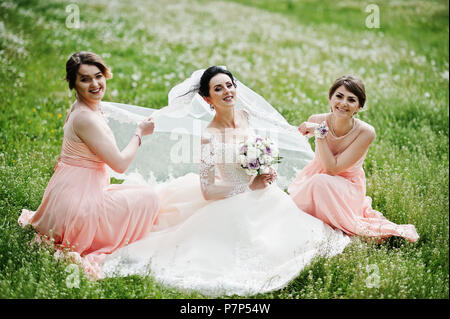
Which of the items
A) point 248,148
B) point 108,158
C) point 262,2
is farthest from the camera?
point 262,2

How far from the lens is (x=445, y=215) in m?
5.76

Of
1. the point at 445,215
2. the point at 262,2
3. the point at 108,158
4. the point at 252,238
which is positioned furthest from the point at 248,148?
the point at 262,2

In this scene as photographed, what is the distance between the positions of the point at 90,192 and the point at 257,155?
6.14 ft

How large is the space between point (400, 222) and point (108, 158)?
3.83 metres

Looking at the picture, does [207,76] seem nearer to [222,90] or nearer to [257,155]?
[222,90]

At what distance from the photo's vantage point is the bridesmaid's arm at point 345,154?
217 inches

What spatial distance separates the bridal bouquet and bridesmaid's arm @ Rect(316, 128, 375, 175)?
737 millimetres

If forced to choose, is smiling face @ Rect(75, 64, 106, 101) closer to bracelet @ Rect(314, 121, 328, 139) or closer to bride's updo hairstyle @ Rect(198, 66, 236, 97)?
bride's updo hairstyle @ Rect(198, 66, 236, 97)

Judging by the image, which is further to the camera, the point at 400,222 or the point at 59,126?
the point at 59,126

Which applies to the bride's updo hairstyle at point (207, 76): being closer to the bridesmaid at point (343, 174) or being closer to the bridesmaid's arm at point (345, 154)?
the bridesmaid at point (343, 174)

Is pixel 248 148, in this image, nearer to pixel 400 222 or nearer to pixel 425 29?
pixel 400 222

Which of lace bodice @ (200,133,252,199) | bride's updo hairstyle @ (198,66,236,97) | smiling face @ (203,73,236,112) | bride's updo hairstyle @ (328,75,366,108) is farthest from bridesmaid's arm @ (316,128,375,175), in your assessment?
Answer: bride's updo hairstyle @ (198,66,236,97)

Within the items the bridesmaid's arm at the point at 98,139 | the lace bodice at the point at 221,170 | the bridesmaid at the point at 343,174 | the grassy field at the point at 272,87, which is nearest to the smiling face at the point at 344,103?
the bridesmaid at the point at 343,174

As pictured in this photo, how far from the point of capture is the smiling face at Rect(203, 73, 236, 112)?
5293 mm
